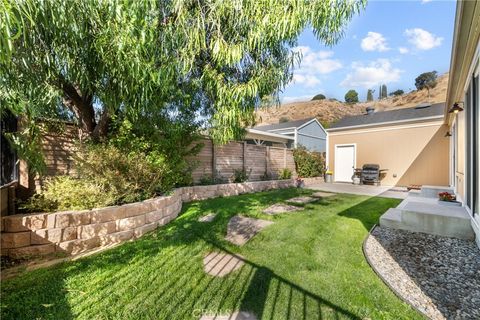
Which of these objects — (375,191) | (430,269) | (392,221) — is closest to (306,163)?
(375,191)

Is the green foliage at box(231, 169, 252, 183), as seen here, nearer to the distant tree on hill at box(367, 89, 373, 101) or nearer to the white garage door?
the white garage door

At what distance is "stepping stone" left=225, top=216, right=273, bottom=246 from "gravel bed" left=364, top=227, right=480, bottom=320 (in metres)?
1.76

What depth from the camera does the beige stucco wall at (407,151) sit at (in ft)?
32.6

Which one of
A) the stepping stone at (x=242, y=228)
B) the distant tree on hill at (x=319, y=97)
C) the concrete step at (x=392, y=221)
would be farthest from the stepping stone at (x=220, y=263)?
the distant tree on hill at (x=319, y=97)

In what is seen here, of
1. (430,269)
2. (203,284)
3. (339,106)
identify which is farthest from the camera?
(339,106)

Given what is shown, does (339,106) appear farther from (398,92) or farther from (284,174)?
(284,174)

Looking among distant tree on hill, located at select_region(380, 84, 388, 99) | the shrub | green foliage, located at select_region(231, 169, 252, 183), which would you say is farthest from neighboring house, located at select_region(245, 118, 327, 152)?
distant tree on hill, located at select_region(380, 84, 388, 99)

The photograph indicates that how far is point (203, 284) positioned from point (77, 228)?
2.14 meters

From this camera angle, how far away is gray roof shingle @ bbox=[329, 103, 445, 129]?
10.9m

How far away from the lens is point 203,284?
246 cm

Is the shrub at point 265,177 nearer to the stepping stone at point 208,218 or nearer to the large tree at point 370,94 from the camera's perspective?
the stepping stone at point 208,218

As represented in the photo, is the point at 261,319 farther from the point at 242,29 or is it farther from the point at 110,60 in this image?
the point at 242,29

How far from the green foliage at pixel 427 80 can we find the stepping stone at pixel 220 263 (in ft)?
143

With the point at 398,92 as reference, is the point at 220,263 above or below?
below
